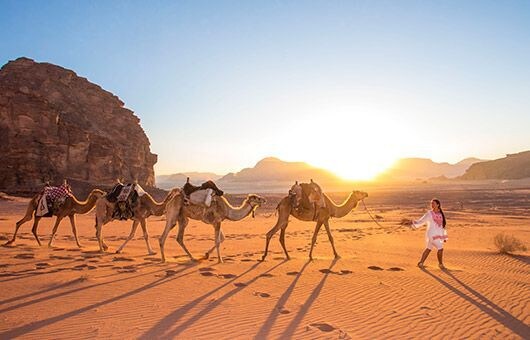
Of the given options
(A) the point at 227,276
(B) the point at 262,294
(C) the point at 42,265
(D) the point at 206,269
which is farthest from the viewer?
(D) the point at 206,269

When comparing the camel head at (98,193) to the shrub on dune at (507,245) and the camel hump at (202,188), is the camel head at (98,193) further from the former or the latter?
the shrub on dune at (507,245)

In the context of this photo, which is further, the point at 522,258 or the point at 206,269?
the point at 522,258

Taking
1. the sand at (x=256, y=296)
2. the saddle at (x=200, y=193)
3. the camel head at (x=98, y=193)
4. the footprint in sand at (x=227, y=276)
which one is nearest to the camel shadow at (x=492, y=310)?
the sand at (x=256, y=296)

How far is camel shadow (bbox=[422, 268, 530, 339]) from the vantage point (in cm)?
618

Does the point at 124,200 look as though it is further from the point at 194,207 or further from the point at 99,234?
Answer: the point at 194,207

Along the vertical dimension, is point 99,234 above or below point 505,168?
below

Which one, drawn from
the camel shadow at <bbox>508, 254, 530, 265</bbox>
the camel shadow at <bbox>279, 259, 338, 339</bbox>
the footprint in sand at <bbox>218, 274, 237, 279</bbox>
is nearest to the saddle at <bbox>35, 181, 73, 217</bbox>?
the footprint in sand at <bbox>218, 274, 237, 279</bbox>

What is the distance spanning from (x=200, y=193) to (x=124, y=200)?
2.91m

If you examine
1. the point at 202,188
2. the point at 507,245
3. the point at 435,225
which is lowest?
the point at 507,245

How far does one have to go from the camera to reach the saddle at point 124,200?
39.8 ft

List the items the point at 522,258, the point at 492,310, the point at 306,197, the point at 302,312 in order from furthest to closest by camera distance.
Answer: the point at 522,258 → the point at 306,197 → the point at 492,310 → the point at 302,312

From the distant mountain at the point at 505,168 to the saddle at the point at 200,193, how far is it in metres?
126

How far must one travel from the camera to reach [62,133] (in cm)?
5541

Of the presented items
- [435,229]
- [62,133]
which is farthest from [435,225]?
[62,133]
